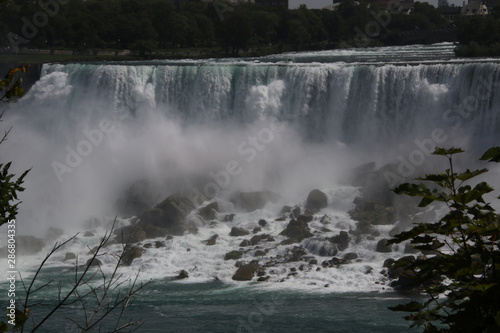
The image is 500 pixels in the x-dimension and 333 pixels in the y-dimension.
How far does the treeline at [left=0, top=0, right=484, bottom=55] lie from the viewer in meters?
49.1

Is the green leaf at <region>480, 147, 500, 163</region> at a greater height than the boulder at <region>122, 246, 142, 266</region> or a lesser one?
greater

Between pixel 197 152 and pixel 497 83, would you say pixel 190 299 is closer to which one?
pixel 197 152

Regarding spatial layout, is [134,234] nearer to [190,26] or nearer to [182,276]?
[182,276]

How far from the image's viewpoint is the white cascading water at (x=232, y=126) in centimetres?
2498

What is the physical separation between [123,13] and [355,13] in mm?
22436

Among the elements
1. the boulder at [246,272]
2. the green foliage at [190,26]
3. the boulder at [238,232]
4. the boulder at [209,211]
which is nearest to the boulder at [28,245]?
the boulder at [209,211]

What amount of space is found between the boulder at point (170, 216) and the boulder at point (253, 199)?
1.70 metres

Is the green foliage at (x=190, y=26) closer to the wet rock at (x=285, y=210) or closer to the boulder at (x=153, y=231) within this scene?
the boulder at (x=153, y=231)

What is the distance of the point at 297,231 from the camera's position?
20.8m

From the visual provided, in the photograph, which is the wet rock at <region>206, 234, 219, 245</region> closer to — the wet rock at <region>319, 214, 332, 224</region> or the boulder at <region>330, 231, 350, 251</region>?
the wet rock at <region>319, 214, 332, 224</region>

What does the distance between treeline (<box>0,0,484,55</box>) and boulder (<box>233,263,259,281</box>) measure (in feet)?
98.5

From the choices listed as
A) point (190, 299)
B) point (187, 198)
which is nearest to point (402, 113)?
point (187, 198)

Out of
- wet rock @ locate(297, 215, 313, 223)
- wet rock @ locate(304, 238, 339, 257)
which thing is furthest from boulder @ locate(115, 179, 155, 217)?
wet rock @ locate(304, 238, 339, 257)

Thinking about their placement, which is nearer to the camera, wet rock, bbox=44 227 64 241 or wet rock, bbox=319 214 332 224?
wet rock, bbox=319 214 332 224
